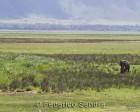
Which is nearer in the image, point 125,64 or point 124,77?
point 124,77

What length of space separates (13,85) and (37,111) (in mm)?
8659

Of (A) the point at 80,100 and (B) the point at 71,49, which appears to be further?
(B) the point at 71,49

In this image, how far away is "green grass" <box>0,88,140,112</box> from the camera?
21220 millimetres

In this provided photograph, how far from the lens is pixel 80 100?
24.2 metres

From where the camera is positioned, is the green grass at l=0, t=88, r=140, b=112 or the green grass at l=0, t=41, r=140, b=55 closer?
the green grass at l=0, t=88, r=140, b=112

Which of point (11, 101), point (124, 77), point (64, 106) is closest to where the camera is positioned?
point (64, 106)

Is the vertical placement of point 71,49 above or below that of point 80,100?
above

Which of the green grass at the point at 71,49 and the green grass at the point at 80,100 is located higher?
the green grass at the point at 71,49

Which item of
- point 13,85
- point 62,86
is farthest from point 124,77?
point 13,85

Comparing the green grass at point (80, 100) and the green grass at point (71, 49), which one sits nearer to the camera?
the green grass at point (80, 100)

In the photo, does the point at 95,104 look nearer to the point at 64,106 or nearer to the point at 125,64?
the point at 64,106

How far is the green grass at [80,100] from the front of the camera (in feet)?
69.6

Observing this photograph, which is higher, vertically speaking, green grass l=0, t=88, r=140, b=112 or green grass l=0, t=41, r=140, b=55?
green grass l=0, t=41, r=140, b=55

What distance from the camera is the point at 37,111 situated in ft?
66.9
